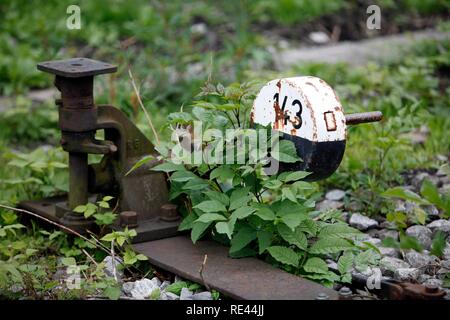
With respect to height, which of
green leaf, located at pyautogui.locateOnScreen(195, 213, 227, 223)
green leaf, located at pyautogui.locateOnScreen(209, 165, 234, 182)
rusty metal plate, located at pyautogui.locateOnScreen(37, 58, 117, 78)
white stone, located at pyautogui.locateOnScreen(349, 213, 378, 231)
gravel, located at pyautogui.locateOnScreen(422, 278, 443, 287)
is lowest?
gravel, located at pyautogui.locateOnScreen(422, 278, 443, 287)

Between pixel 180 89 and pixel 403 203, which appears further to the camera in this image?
pixel 180 89

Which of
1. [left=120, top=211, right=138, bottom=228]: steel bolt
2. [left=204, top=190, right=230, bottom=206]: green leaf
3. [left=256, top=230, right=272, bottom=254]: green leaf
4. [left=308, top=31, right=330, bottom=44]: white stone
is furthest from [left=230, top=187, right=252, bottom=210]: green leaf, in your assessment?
[left=308, top=31, right=330, bottom=44]: white stone

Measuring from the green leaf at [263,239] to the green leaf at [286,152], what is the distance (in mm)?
267

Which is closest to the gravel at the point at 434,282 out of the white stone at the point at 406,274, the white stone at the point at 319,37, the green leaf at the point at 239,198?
the white stone at the point at 406,274

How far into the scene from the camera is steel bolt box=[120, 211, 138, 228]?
3.32m

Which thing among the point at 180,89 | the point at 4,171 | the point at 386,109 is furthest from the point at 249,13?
the point at 4,171

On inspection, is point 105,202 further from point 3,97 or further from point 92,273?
point 3,97

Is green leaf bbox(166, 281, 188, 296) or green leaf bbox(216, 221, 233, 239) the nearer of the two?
green leaf bbox(216, 221, 233, 239)

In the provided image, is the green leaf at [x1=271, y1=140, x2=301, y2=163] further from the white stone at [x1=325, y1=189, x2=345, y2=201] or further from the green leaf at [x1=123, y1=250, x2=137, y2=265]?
the white stone at [x1=325, y1=189, x2=345, y2=201]

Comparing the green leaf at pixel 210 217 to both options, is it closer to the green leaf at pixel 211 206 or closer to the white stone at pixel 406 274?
the green leaf at pixel 211 206

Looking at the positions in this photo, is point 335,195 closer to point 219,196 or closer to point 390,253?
point 390,253

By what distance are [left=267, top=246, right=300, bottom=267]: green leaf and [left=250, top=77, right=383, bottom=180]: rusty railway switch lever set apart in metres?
0.29

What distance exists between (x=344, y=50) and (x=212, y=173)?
383 cm

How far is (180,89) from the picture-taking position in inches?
209
